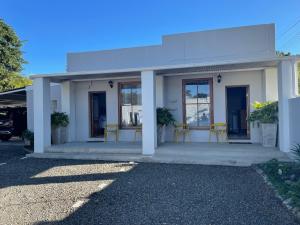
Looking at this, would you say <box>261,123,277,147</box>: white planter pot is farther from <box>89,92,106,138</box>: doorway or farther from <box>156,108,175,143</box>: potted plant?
<box>89,92,106,138</box>: doorway

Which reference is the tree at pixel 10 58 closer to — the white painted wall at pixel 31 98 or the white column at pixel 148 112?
the white painted wall at pixel 31 98

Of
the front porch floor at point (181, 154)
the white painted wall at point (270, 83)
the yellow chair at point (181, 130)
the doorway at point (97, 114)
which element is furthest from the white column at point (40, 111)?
the white painted wall at point (270, 83)

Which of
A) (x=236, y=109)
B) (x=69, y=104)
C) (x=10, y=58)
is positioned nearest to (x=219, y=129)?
(x=236, y=109)

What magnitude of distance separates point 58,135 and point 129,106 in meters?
3.09

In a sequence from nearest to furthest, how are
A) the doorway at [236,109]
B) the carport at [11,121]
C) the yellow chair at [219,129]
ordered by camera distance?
the yellow chair at [219,129] < the doorway at [236,109] < the carport at [11,121]

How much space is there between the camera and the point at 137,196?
5.40m

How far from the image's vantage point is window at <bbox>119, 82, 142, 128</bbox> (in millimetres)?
11633

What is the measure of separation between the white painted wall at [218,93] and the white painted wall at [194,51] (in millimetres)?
757

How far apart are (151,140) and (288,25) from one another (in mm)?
15992

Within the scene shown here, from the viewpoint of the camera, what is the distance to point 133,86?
11.6 metres

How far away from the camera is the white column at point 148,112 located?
29.3ft

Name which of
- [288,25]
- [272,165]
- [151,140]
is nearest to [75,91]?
[151,140]

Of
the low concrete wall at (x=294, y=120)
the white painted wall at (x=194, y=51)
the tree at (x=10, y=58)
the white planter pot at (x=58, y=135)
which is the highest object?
the tree at (x=10, y=58)

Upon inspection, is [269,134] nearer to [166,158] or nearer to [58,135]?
[166,158]
